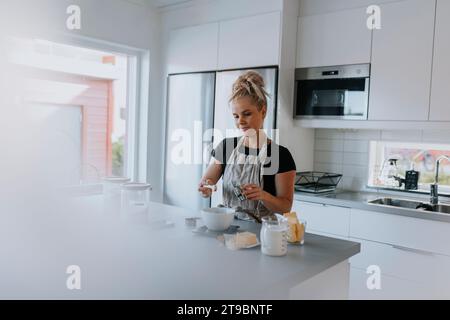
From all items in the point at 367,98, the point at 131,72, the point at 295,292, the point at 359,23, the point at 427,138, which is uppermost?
the point at 359,23

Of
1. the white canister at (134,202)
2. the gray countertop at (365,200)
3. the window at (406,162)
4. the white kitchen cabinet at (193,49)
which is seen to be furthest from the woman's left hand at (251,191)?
the white kitchen cabinet at (193,49)

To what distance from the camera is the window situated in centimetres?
296

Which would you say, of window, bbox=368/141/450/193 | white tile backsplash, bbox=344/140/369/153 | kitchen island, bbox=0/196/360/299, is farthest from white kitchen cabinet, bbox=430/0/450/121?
kitchen island, bbox=0/196/360/299

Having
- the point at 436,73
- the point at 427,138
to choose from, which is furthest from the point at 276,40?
the point at 427,138

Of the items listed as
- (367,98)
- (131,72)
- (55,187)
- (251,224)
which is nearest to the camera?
(251,224)

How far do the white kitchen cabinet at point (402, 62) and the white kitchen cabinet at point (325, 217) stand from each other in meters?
0.69

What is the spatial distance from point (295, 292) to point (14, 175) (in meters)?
1.31

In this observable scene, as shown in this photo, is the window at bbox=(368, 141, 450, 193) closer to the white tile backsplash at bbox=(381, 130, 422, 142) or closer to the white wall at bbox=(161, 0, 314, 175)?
the white tile backsplash at bbox=(381, 130, 422, 142)

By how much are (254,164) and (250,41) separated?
143cm

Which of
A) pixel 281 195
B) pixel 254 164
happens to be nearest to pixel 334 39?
pixel 254 164

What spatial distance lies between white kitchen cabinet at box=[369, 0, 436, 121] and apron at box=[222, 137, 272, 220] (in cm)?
116

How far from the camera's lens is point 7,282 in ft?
4.02

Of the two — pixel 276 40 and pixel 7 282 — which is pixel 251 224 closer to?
pixel 7 282

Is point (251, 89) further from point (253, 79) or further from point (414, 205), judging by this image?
point (414, 205)
